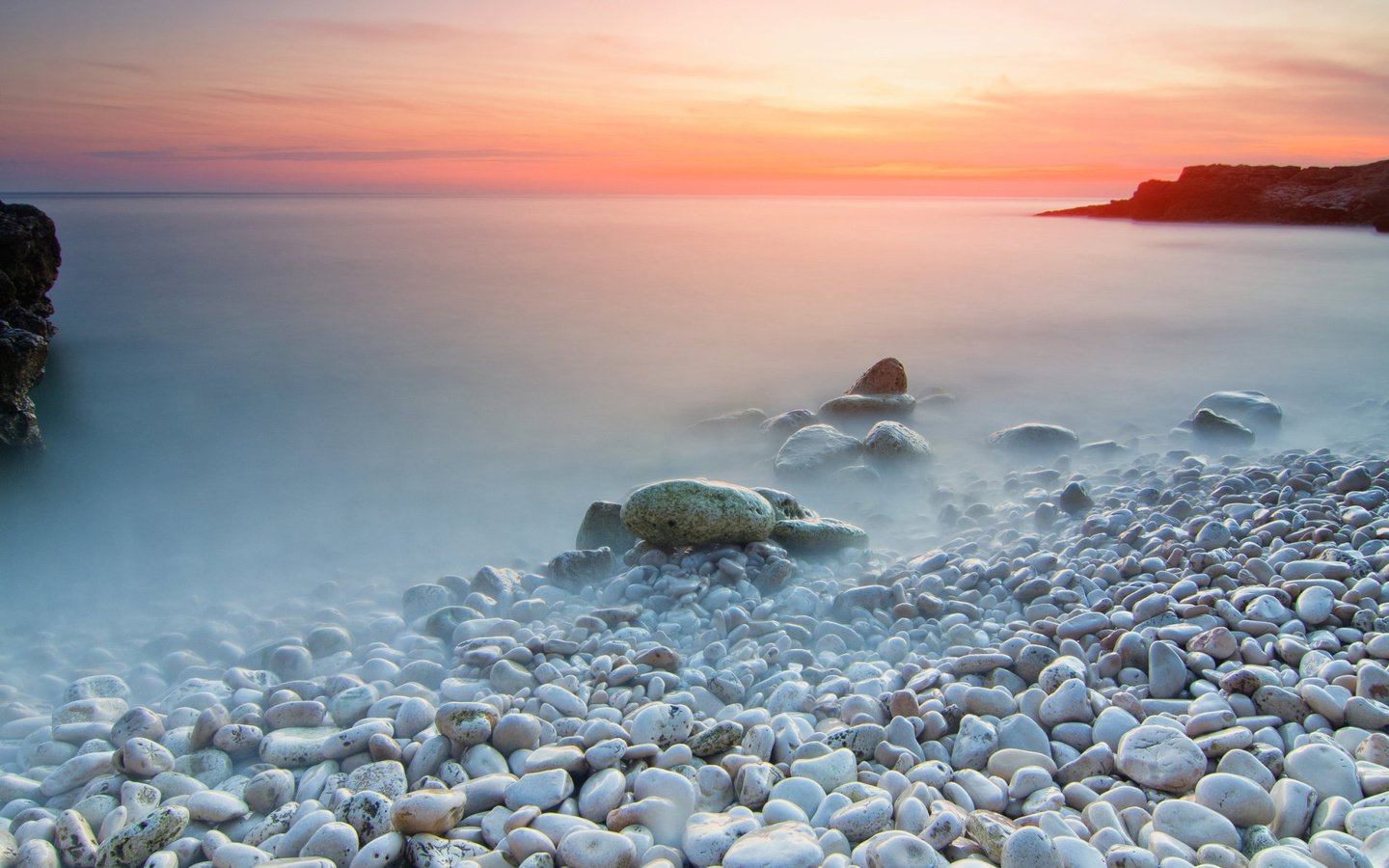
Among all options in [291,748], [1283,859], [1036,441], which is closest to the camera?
[1283,859]

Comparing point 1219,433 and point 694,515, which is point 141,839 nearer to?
point 694,515

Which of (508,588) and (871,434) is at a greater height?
(871,434)

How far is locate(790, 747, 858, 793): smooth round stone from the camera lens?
7.55ft

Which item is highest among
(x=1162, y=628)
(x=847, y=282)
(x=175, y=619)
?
(x=847, y=282)

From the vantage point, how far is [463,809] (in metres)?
2.18

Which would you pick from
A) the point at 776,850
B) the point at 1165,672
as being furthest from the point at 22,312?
the point at 1165,672

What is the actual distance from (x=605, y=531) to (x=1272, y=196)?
3253 cm

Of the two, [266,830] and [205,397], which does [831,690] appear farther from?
[205,397]

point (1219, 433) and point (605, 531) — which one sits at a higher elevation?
point (1219, 433)

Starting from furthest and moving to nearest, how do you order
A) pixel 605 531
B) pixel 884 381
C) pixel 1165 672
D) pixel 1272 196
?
pixel 1272 196
pixel 884 381
pixel 605 531
pixel 1165 672

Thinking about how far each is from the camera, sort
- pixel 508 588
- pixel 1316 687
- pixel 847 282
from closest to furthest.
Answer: pixel 1316 687, pixel 508 588, pixel 847 282

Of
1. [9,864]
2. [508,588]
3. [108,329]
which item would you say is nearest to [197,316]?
[108,329]

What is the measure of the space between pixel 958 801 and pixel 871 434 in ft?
12.9

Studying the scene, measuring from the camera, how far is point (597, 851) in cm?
195
